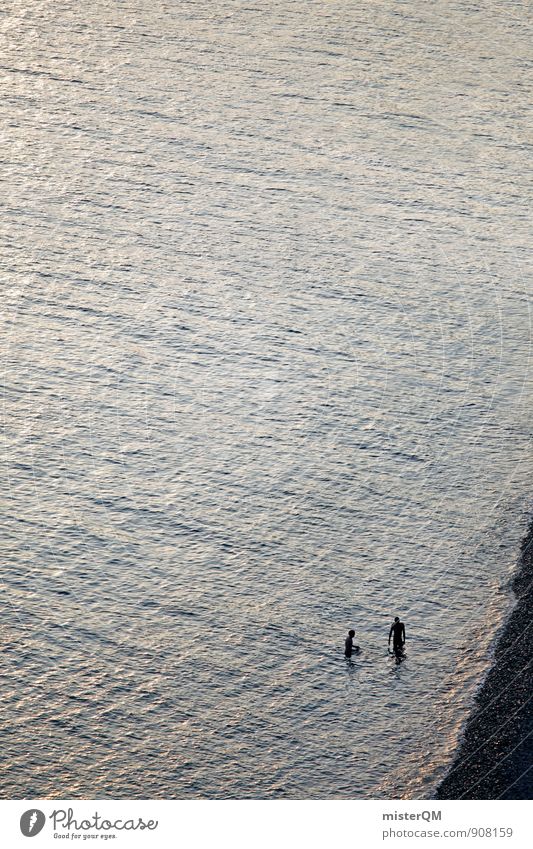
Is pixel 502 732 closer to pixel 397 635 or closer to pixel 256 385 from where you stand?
pixel 397 635

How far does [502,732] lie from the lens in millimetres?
61031

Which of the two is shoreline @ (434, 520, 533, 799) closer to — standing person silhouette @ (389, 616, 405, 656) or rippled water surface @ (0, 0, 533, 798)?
rippled water surface @ (0, 0, 533, 798)

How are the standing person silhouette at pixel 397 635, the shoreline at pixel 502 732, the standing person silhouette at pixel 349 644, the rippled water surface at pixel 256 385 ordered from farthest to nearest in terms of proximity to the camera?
the standing person silhouette at pixel 397 635
the standing person silhouette at pixel 349 644
the rippled water surface at pixel 256 385
the shoreline at pixel 502 732

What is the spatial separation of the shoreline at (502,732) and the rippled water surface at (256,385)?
3.57ft

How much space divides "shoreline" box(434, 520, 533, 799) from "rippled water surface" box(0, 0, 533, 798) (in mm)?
1088

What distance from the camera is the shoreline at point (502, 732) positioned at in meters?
57.8

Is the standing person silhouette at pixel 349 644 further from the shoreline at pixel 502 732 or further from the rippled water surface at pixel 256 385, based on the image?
the shoreline at pixel 502 732

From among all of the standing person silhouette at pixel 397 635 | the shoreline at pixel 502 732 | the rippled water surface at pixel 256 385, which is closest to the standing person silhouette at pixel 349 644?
the rippled water surface at pixel 256 385

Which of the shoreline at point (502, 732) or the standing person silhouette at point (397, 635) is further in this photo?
the standing person silhouette at point (397, 635)

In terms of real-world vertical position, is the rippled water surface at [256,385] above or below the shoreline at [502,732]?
above

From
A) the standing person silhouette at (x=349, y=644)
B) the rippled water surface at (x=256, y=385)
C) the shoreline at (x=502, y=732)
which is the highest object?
the rippled water surface at (x=256, y=385)

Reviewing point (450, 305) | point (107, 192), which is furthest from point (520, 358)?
point (107, 192)

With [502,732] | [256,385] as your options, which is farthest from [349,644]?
[256,385]

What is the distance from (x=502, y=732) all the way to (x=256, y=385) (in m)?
36.3
